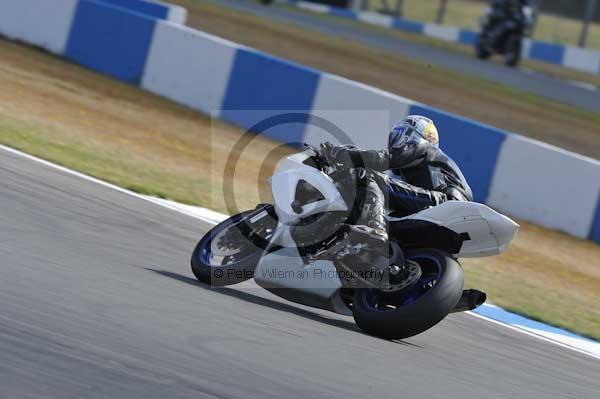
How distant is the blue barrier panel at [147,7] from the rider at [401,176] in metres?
11.4

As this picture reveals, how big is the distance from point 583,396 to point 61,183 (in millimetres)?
4407

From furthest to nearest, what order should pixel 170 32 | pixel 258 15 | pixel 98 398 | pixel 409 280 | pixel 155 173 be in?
1. pixel 258 15
2. pixel 170 32
3. pixel 155 173
4. pixel 409 280
5. pixel 98 398

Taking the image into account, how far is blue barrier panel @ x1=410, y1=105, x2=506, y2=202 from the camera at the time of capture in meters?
13.0

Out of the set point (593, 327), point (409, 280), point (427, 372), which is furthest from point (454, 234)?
point (593, 327)

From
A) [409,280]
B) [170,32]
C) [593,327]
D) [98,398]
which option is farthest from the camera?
[170,32]

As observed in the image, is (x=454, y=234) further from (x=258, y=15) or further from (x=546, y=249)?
(x=258, y=15)

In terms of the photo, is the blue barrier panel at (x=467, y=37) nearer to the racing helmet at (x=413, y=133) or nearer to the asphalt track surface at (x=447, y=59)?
the asphalt track surface at (x=447, y=59)

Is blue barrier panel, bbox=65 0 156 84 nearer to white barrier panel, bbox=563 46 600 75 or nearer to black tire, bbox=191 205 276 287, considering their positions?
black tire, bbox=191 205 276 287

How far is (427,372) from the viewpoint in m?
5.77

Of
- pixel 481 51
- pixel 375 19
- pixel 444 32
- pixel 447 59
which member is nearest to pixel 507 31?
pixel 481 51

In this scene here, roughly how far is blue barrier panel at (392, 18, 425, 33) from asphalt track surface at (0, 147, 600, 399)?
29.6 meters

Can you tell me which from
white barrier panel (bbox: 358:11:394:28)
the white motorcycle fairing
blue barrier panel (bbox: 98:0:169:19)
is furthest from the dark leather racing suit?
white barrier panel (bbox: 358:11:394:28)

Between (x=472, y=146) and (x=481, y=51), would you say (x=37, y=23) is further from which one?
(x=481, y=51)

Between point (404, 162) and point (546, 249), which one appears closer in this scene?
point (404, 162)
